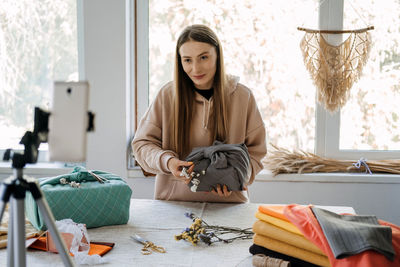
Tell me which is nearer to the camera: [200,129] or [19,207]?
[19,207]

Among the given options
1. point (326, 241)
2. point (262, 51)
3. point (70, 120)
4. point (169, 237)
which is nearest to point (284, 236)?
point (326, 241)

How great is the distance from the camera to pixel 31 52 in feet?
9.88

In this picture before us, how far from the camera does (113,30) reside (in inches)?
107

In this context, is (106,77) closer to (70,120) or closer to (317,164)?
(317,164)

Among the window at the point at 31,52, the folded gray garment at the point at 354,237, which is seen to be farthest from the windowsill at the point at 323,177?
the folded gray garment at the point at 354,237

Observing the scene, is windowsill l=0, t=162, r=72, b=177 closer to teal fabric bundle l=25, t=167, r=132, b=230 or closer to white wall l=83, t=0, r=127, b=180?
white wall l=83, t=0, r=127, b=180

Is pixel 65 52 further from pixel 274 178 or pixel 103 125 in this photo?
pixel 274 178

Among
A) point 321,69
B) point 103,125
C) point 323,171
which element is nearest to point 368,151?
point 323,171

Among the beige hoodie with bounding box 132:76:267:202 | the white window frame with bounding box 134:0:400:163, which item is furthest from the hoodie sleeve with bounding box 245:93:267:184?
the white window frame with bounding box 134:0:400:163

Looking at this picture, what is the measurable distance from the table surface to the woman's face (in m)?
0.55

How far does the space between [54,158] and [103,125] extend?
2.04m

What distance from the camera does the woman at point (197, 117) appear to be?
1.84m

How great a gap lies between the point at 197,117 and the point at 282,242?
0.87 meters

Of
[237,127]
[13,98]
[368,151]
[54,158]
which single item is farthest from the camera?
[13,98]
